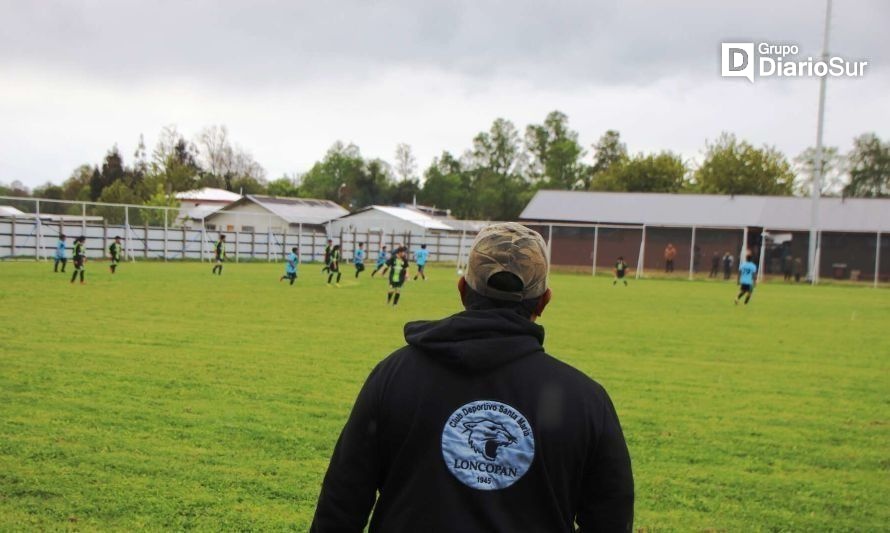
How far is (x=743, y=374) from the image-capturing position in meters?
12.7

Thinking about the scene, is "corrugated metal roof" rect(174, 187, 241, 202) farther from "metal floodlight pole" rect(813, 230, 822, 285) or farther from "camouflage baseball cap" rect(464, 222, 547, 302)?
"camouflage baseball cap" rect(464, 222, 547, 302)

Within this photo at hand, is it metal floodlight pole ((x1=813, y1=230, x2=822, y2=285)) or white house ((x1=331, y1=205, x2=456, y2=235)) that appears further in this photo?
white house ((x1=331, y1=205, x2=456, y2=235))

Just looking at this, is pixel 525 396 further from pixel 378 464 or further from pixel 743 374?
pixel 743 374

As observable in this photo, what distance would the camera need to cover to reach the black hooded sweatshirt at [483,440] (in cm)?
230

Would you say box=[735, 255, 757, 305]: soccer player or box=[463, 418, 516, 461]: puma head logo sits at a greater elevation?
box=[463, 418, 516, 461]: puma head logo

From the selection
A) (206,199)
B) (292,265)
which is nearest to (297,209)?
(206,199)

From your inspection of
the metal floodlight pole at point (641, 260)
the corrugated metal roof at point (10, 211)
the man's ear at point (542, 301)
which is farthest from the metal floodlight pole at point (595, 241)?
the man's ear at point (542, 301)

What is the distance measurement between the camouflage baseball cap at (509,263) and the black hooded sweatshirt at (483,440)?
95mm

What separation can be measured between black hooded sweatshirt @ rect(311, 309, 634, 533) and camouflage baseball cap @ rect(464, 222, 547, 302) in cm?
9

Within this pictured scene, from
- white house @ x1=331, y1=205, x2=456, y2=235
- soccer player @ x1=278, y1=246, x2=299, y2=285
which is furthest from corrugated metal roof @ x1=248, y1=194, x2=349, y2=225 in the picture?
soccer player @ x1=278, y1=246, x2=299, y2=285

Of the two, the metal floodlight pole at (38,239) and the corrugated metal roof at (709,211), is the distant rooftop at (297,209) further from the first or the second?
the metal floodlight pole at (38,239)

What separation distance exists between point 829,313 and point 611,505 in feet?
84.4

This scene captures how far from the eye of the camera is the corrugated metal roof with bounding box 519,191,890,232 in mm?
53438

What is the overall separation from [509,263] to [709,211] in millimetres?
59444
